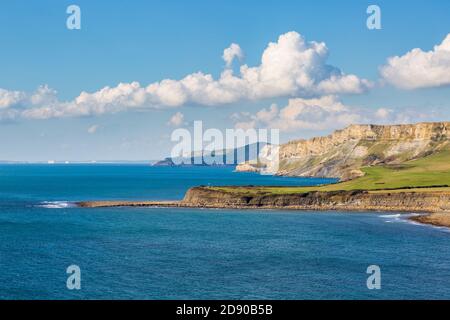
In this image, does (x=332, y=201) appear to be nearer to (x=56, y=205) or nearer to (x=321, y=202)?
(x=321, y=202)

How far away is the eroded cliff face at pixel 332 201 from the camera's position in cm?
17888

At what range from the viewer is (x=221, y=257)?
9306 centimetres

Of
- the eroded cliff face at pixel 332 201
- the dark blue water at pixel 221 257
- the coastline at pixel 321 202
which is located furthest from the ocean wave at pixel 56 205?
the eroded cliff face at pixel 332 201

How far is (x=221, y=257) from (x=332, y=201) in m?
99.6

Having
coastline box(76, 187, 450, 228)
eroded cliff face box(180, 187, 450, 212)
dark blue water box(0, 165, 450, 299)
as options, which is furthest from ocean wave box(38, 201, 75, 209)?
eroded cliff face box(180, 187, 450, 212)

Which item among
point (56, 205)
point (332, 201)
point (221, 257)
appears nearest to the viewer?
point (221, 257)

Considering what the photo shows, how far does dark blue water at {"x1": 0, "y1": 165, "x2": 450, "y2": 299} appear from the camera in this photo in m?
70.4

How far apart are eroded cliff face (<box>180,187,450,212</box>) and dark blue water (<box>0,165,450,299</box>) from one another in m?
→ 27.7

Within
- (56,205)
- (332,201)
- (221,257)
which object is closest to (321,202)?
(332,201)

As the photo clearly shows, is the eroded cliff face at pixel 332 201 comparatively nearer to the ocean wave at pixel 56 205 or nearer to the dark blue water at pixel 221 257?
the dark blue water at pixel 221 257

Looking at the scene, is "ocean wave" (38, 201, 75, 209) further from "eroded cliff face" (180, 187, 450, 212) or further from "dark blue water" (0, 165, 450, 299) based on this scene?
"eroded cliff face" (180, 187, 450, 212)

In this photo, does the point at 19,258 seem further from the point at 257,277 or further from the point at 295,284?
the point at 295,284
